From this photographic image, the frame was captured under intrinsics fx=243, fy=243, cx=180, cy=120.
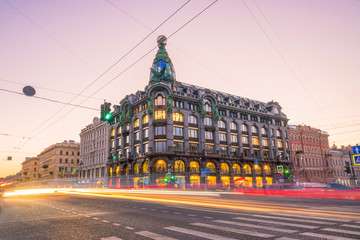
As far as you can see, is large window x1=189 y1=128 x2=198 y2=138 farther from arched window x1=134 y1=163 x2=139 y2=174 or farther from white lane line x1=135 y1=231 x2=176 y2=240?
white lane line x1=135 y1=231 x2=176 y2=240

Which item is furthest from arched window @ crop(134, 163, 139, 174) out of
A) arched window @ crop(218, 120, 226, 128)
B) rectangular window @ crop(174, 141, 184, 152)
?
arched window @ crop(218, 120, 226, 128)

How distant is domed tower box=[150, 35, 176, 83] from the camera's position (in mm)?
50344

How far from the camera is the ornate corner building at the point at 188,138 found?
4550 cm

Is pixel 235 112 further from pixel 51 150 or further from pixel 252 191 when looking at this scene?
pixel 51 150

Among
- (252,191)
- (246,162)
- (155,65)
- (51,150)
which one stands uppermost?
(155,65)

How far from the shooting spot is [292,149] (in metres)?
67.1

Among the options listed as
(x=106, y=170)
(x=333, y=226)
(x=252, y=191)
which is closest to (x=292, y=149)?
(x=252, y=191)

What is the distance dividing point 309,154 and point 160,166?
4724cm

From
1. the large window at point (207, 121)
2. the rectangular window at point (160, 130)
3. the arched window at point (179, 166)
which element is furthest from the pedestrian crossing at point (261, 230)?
the large window at point (207, 121)

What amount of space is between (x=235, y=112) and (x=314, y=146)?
30214mm

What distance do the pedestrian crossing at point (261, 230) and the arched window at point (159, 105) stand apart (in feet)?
127

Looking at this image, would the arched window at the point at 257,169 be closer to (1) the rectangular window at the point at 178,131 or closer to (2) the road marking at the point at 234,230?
(1) the rectangular window at the point at 178,131

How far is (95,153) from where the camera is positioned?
68.9 meters

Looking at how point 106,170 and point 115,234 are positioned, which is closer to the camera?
point 115,234
